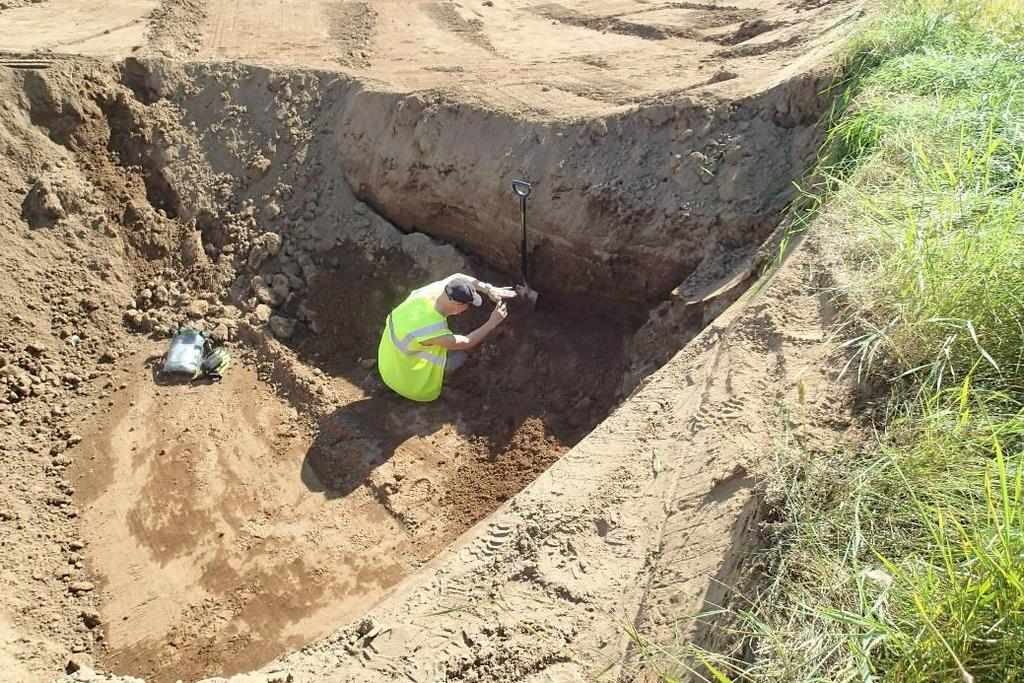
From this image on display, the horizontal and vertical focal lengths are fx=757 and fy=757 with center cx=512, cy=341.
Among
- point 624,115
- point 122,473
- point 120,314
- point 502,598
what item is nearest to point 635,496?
point 502,598

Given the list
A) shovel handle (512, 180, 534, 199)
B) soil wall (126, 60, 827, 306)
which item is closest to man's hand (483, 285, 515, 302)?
soil wall (126, 60, 827, 306)

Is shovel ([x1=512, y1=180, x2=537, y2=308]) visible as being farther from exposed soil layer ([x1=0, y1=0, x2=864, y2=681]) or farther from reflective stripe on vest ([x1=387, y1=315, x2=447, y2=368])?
reflective stripe on vest ([x1=387, y1=315, x2=447, y2=368])

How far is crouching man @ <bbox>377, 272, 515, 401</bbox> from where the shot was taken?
17.6 ft

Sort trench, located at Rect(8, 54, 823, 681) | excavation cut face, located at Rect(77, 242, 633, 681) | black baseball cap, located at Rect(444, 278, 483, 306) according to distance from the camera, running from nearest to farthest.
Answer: excavation cut face, located at Rect(77, 242, 633, 681) → trench, located at Rect(8, 54, 823, 681) → black baseball cap, located at Rect(444, 278, 483, 306)

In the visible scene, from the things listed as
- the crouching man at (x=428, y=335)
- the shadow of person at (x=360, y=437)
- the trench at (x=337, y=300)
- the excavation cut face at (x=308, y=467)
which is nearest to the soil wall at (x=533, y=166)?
the trench at (x=337, y=300)

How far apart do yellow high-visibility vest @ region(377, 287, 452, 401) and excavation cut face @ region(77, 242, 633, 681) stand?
220mm

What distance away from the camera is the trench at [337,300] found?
16.1 feet

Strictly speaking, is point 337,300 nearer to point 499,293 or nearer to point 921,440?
point 499,293

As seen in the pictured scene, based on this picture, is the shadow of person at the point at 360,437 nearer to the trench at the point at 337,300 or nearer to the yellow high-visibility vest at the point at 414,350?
the trench at the point at 337,300

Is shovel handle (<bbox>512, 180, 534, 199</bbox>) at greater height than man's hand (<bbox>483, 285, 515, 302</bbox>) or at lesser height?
greater

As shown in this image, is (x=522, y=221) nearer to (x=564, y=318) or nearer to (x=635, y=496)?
(x=564, y=318)

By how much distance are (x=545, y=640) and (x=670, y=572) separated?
1.90 feet

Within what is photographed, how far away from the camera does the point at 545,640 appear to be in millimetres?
3082

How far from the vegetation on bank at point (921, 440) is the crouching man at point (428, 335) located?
7.62ft
